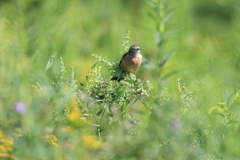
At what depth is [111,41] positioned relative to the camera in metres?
5.14

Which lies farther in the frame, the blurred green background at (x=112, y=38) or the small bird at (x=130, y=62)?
the blurred green background at (x=112, y=38)

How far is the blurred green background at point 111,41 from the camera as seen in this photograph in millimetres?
2271

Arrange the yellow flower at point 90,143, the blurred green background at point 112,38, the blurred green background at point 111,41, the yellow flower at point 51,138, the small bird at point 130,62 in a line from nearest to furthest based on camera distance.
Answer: the yellow flower at point 90,143 → the yellow flower at point 51,138 → the small bird at point 130,62 → the blurred green background at point 111,41 → the blurred green background at point 112,38

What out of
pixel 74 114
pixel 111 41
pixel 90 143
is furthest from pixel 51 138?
pixel 111 41

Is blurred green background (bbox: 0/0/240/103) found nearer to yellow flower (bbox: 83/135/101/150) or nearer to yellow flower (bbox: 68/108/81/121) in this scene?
yellow flower (bbox: 68/108/81/121)

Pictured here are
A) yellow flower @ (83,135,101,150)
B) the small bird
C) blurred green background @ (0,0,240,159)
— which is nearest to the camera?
yellow flower @ (83,135,101,150)

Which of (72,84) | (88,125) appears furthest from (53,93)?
(88,125)

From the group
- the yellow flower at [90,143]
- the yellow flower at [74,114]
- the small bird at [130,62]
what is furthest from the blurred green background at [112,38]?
the yellow flower at [90,143]

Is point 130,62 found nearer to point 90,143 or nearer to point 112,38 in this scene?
point 90,143

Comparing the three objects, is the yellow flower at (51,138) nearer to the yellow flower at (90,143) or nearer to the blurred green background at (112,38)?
the yellow flower at (90,143)

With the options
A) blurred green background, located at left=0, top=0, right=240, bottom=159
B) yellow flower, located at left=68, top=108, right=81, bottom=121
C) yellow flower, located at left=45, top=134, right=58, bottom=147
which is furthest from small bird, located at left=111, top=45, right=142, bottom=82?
yellow flower, located at left=45, top=134, right=58, bottom=147

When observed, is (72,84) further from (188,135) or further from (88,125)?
(188,135)

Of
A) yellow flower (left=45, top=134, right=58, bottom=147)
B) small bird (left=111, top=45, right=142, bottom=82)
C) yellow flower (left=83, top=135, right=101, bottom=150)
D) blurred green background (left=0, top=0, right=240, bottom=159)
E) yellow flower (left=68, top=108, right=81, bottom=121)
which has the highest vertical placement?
blurred green background (left=0, top=0, right=240, bottom=159)

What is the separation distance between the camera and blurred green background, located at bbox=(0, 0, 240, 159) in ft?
7.45
